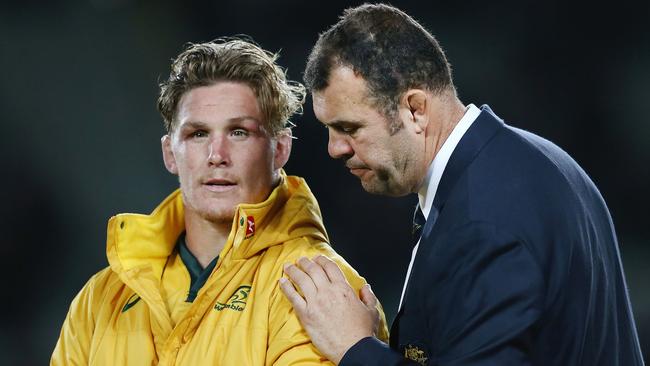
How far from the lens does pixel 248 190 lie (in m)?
2.58

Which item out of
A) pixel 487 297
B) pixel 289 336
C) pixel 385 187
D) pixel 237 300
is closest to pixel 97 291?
pixel 237 300

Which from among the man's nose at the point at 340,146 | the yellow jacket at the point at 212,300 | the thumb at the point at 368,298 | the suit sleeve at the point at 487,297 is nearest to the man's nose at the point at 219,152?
the yellow jacket at the point at 212,300

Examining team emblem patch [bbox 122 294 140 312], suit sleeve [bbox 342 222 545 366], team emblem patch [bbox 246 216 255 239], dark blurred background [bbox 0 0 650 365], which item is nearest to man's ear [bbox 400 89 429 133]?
suit sleeve [bbox 342 222 545 366]

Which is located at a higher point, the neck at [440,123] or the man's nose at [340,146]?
the neck at [440,123]

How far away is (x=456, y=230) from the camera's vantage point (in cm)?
197

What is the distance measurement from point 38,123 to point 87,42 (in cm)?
54

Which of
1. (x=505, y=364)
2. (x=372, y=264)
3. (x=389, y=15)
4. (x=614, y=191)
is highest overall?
(x=389, y=15)

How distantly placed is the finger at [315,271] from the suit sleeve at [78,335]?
68cm

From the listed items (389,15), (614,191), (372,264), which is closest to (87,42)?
(372,264)

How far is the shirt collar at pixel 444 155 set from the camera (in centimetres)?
217

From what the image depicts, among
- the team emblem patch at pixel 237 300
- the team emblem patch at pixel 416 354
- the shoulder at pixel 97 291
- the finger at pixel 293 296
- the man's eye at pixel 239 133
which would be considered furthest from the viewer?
the shoulder at pixel 97 291

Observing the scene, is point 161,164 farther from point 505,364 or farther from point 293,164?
point 505,364

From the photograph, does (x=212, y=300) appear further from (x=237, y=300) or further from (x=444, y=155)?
(x=444, y=155)

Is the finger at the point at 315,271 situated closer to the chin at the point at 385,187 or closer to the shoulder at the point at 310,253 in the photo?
the shoulder at the point at 310,253
